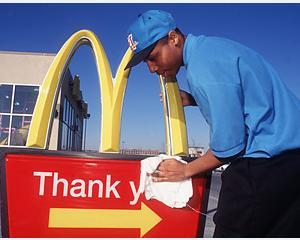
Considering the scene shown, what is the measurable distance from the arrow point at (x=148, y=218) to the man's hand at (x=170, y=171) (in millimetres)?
187

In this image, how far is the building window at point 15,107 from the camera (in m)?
13.6

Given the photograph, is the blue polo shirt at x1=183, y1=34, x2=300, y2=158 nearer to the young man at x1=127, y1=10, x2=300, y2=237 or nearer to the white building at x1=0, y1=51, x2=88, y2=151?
the young man at x1=127, y1=10, x2=300, y2=237

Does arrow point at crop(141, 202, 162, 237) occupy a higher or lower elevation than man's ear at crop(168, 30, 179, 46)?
lower

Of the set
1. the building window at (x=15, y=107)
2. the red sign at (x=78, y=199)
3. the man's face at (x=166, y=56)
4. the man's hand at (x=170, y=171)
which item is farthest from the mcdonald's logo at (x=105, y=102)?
the building window at (x=15, y=107)

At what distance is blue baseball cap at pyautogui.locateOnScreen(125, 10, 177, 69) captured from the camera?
1637mm

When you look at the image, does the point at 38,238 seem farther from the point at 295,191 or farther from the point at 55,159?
the point at 295,191

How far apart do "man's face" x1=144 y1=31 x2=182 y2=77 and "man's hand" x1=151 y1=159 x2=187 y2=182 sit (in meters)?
0.45

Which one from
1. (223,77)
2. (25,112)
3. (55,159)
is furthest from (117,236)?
(25,112)

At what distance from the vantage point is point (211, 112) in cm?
140

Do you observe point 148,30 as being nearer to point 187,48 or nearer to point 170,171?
point 187,48

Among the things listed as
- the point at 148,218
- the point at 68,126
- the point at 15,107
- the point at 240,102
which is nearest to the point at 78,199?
the point at 148,218

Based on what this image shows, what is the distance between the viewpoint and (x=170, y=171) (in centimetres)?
176

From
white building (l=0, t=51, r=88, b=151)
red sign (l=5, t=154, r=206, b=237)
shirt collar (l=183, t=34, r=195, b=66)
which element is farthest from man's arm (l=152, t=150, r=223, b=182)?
white building (l=0, t=51, r=88, b=151)

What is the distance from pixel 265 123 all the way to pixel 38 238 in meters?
1.23
